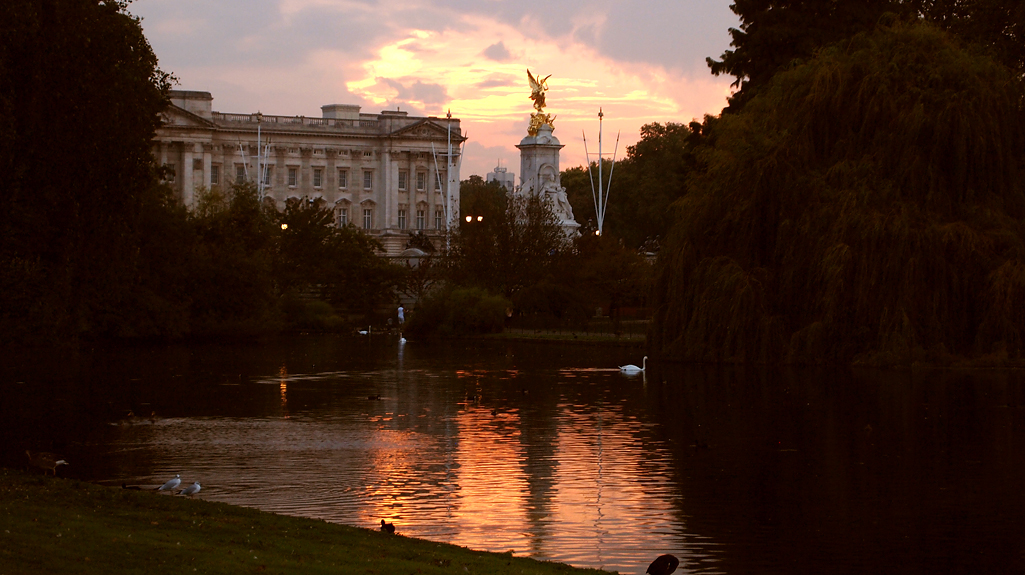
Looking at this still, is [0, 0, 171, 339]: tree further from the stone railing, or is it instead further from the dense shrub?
the stone railing

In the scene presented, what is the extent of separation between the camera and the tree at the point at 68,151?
23984 mm

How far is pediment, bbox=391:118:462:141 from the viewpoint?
14362cm

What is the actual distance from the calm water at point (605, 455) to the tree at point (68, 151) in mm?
3173

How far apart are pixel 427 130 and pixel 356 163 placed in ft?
28.2

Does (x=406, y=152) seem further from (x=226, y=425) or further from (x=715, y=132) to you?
(x=226, y=425)

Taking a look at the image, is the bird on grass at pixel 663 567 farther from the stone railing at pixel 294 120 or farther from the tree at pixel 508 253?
the stone railing at pixel 294 120

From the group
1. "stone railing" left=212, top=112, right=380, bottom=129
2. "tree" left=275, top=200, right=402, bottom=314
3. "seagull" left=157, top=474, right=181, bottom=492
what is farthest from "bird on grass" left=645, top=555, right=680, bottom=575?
"stone railing" left=212, top=112, right=380, bottom=129

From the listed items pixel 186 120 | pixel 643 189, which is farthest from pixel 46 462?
pixel 186 120

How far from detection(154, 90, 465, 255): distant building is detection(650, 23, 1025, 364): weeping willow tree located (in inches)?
3734

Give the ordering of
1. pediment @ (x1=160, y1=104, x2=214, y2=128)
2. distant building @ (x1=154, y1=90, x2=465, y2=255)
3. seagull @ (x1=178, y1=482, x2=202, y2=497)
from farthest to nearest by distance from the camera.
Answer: distant building @ (x1=154, y1=90, x2=465, y2=255), pediment @ (x1=160, y1=104, x2=214, y2=128), seagull @ (x1=178, y1=482, x2=202, y2=497)

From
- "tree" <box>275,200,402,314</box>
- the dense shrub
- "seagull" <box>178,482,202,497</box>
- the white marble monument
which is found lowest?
"seagull" <box>178,482,202,497</box>

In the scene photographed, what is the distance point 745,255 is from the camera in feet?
142

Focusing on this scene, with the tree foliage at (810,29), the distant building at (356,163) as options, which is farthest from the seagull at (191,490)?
the distant building at (356,163)

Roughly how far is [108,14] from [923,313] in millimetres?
25548
